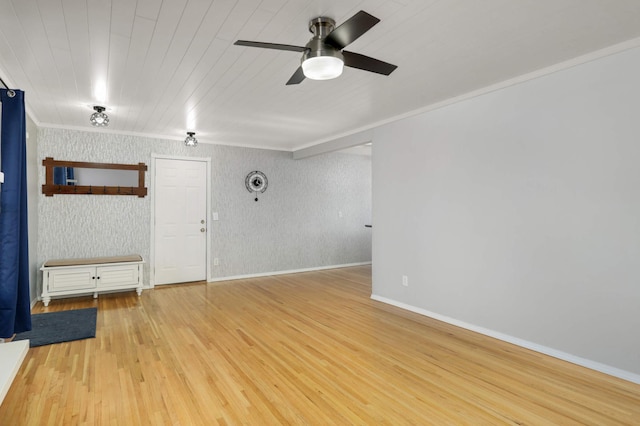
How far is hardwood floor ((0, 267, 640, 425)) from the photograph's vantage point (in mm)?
2168

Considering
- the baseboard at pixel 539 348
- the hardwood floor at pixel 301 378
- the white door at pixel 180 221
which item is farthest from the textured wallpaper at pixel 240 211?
the baseboard at pixel 539 348

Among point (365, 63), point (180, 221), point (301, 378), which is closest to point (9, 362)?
point (301, 378)

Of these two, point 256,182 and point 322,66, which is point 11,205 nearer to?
point 322,66

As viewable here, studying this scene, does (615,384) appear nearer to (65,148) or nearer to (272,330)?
(272,330)

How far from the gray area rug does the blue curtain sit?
1.01 m

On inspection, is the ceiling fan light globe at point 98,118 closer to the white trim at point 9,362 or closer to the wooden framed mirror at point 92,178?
the wooden framed mirror at point 92,178

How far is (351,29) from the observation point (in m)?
1.86

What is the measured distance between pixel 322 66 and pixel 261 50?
81cm

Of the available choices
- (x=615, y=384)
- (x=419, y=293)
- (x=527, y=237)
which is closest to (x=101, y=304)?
(x=419, y=293)

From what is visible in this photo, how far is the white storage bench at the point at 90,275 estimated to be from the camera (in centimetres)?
468

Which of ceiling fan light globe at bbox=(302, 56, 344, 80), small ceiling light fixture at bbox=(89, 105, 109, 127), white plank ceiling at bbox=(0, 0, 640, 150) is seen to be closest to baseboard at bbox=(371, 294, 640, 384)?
white plank ceiling at bbox=(0, 0, 640, 150)

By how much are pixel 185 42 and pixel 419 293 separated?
3.53 m

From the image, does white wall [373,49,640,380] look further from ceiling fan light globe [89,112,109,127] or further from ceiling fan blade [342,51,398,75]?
ceiling fan light globe [89,112,109,127]

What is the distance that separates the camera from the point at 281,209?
6.93 meters
